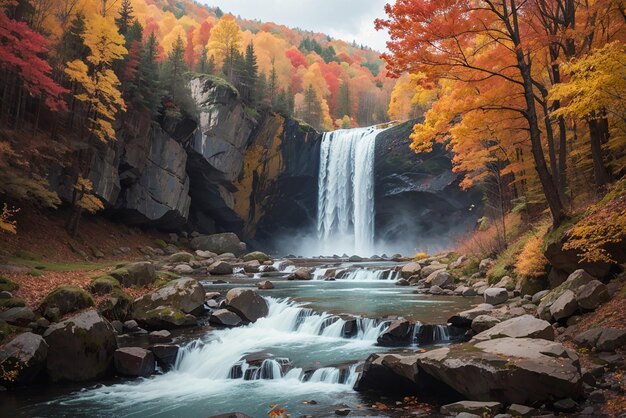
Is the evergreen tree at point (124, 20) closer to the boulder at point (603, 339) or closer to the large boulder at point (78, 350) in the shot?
the large boulder at point (78, 350)

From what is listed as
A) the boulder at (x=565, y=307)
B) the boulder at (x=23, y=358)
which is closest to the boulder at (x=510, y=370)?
the boulder at (x=565, y=307)

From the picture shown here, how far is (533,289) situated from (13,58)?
17876mm

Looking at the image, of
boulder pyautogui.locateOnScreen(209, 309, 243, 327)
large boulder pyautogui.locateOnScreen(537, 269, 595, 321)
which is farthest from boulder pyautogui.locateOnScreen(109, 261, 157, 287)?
large boulder pyautogui.locateOnScreen(537, 269, 595, 321)

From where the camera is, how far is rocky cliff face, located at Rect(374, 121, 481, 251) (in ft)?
115

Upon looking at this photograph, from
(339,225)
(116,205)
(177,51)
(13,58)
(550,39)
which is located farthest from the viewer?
(339,225)

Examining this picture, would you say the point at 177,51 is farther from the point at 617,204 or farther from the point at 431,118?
the point at 617,204

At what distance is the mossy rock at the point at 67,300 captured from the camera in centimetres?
1027

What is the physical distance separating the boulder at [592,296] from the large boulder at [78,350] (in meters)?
9.96

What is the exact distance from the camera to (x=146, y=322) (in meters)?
11.6

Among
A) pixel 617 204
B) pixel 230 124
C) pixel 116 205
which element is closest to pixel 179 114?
pixel 230 124

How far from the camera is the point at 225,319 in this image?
12.2 meters

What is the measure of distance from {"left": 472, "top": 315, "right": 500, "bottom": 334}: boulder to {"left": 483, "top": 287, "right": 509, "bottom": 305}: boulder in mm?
2649

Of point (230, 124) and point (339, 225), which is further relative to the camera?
point (339, 225)

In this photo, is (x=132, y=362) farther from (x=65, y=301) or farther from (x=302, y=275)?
(x=302, y=275)
